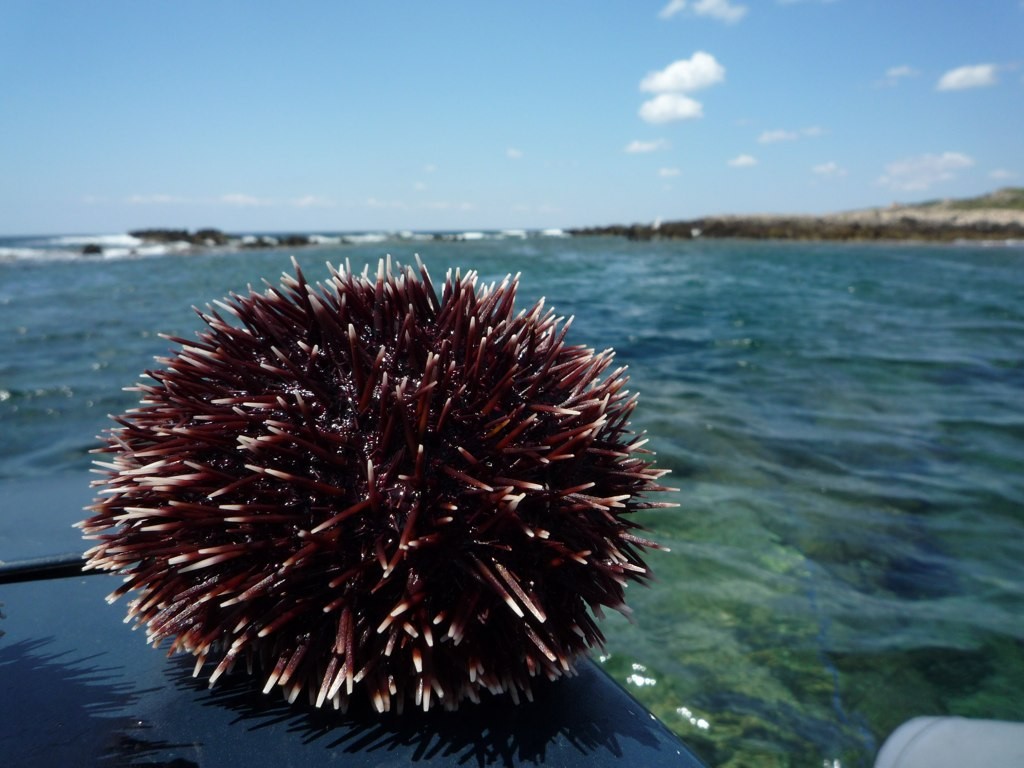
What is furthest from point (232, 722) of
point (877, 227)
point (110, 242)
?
point (877, 227)

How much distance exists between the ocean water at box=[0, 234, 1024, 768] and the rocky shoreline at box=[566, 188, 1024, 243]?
1879 inches

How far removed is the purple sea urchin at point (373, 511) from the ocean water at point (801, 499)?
1.72m

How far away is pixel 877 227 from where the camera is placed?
63000 mm

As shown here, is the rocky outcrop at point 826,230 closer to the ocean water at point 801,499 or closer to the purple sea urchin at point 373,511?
the ocean water at point 801,499

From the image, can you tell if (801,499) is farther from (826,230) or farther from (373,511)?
(826,230)

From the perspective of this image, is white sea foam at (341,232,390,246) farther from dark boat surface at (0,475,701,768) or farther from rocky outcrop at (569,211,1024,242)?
dark boat surface at (0,475,701,768)

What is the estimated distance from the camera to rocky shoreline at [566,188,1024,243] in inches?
2265

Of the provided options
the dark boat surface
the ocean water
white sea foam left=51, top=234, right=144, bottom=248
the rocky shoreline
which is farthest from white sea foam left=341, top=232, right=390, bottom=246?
the dark boat surface

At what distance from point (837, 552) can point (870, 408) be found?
Result: 4.00 m

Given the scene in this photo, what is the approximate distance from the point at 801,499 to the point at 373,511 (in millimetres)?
4802

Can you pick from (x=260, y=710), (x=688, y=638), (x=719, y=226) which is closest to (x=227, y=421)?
(x=260, y=710)

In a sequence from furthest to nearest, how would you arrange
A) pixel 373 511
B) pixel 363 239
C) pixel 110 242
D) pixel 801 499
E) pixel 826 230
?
pixel 363 239 → pixel 826 230 → pixel 110 242 → pixel 801 499 → pixel 373 511

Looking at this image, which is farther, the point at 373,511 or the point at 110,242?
the point at 110,242

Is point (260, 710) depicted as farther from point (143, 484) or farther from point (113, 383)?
point (113, 383)
